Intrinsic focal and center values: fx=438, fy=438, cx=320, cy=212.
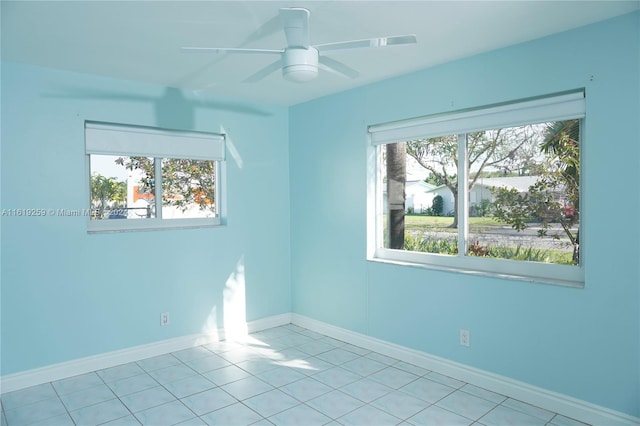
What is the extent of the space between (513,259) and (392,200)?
1.16m

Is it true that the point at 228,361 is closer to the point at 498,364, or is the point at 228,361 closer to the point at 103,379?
the point at 103,379

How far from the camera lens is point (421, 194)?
3590mm

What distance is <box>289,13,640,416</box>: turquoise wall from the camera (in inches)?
94.9

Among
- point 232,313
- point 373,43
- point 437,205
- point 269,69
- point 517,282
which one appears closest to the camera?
point 373,43

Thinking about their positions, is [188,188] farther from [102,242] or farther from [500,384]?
[500,384]

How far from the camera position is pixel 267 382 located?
10.4 feet

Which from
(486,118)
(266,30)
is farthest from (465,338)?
(266,30)

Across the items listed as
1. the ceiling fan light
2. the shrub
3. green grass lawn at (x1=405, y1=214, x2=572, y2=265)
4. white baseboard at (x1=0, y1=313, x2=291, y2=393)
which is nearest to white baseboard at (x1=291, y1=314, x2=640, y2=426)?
green grass lawn at (x1=405, y1=214, x2=572, y2=265)

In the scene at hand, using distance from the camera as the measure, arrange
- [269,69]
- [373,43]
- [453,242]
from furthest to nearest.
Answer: [453,242]
[269,69]
[373,43]

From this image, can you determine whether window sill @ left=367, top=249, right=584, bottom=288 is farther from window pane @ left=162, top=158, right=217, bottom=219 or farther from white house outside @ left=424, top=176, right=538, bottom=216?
window pane @ left=162, top=158, right=217, bottom=219

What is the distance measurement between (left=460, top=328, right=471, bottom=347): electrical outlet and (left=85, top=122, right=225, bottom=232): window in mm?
2413

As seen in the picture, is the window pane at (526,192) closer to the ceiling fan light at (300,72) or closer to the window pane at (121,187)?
the ceiling fan light at (300,72)

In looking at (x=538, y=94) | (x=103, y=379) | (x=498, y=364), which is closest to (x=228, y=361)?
(x=103, y=379)

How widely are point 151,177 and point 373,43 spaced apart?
2509mm
